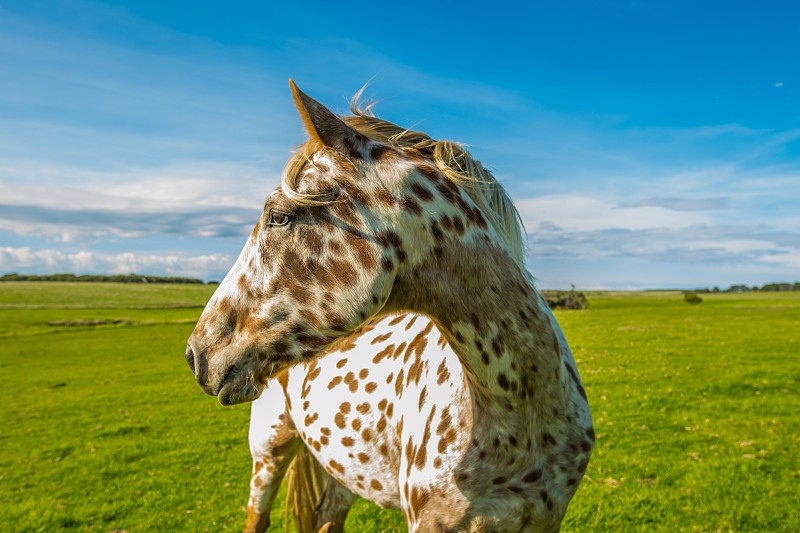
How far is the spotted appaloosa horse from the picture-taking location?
250 cm

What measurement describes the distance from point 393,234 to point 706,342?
87.0 ft

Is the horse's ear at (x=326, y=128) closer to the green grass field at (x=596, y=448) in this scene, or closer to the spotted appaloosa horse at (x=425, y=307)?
the spotted appaloosa horse at (x=425, y=307)

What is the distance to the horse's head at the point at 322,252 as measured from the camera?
2.48 meters

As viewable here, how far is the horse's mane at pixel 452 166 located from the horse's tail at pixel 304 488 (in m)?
3.77

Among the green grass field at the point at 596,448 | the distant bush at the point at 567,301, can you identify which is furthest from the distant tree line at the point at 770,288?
the green grass field at the point at 596,448

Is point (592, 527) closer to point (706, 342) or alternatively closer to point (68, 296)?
point (706, 342)

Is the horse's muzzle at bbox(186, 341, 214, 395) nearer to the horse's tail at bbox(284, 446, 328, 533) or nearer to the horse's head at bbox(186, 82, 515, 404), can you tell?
the horse's head at bbox(186, 82, 515, 404)

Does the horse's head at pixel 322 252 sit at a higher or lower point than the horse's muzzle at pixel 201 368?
higher

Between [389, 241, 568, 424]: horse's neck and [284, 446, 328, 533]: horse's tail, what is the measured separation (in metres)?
3.35

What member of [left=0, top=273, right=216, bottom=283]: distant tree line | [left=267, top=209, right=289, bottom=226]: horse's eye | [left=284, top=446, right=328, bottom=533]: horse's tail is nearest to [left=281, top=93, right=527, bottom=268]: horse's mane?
[left=267, top=209, right=289, bottom=226]: horse's eye

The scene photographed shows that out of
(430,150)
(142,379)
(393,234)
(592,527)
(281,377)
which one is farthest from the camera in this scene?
(142,379)

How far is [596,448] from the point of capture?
10.0 m

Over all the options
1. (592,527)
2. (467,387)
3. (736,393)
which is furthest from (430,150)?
(736,393)

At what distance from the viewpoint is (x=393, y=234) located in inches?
97.6
